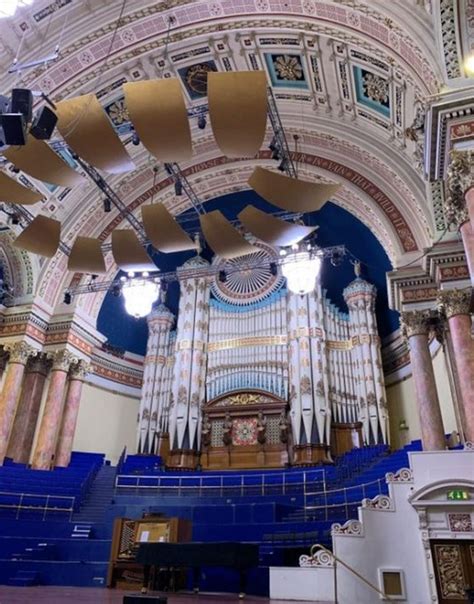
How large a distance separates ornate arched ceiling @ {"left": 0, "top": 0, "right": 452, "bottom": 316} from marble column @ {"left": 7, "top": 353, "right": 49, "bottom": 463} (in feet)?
7.10

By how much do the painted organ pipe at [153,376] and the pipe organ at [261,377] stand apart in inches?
1.3

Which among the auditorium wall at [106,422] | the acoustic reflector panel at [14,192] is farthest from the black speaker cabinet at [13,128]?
the auditorium wall at [106,422]

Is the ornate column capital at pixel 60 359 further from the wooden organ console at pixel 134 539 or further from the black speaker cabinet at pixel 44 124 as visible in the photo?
the black speaker cabinet at pixel 44 124

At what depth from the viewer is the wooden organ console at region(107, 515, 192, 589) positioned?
6.92 metres

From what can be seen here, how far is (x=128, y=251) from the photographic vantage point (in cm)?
812

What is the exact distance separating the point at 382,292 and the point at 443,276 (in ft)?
21.6

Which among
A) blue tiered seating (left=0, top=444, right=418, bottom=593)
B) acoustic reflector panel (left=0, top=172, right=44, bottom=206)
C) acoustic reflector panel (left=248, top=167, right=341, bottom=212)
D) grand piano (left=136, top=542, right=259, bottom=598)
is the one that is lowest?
grand piano (left=136, top=542, right=259, bottom=598)

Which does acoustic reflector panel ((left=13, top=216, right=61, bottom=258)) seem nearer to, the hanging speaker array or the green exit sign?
the hanging speaker array

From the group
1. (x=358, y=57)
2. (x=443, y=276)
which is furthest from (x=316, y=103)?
(x=443, y=276)

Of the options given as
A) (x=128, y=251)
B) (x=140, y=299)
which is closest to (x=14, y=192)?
(x=128, y=251)

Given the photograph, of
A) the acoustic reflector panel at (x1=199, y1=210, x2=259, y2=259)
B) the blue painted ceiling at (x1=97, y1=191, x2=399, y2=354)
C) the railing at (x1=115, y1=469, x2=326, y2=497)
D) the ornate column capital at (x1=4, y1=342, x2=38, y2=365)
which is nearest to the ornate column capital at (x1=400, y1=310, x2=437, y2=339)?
the railing at (x1=115, y1=469, x2=326, y2=497)

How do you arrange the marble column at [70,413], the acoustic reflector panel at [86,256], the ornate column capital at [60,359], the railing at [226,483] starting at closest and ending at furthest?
the acoustic reflector panel at [86,256] → the railing at [226,483] → the marble column at [70,413] → the ornate column capital at [60,359]

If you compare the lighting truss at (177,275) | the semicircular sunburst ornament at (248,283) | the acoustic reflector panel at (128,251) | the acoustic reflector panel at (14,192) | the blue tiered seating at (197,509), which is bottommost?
the blue tiered seating at (197,509)

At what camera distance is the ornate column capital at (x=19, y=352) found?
12.5 m
